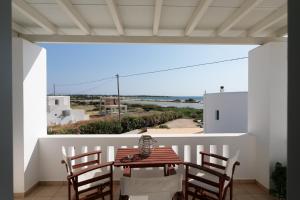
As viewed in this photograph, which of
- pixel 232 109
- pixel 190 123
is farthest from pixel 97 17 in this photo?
pixel 190 123

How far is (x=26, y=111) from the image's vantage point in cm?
319


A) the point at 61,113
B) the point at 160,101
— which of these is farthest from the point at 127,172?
the point at 61,113

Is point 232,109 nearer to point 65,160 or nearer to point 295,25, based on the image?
point 65,160

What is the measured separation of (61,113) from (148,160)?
21153 mm

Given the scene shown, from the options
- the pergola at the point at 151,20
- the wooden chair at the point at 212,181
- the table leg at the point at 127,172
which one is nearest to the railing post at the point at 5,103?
the pergola at the point at 151,20

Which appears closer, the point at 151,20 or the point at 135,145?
the point at 151,20

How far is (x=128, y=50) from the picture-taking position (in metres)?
22.4

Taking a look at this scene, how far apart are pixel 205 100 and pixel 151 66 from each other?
1059 centimetres

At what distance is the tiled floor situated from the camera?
3.18m

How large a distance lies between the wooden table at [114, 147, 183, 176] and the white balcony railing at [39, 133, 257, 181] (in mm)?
536

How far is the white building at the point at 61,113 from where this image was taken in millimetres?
21719

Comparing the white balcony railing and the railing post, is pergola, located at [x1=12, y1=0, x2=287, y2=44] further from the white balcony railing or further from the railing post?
the railing post

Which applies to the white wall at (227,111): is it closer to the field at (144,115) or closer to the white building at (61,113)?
the field at (144,115)

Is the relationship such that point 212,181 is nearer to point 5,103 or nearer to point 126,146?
point 126,146
